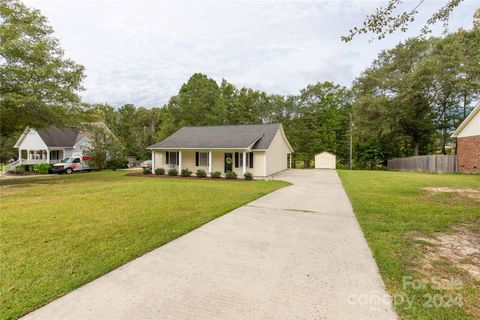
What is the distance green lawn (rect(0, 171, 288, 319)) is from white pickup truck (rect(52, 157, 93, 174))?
17480 mm

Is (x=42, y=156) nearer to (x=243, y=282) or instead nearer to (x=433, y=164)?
(x=243, y=282)

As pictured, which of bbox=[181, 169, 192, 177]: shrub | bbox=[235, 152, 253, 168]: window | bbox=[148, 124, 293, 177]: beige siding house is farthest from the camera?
bbox=[235, 152, 253, 168]: window

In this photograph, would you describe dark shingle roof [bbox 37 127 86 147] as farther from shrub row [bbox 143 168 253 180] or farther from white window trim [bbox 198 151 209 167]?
white window trim [bbox 198 151 209 167]

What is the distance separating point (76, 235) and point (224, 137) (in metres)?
16.0

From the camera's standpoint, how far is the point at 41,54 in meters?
13.2

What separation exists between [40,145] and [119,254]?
105ft

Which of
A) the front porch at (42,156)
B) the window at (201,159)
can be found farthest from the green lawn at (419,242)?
the front porch at (42,156)

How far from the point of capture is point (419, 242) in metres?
4.29

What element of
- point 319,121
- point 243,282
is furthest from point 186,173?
point 319,121

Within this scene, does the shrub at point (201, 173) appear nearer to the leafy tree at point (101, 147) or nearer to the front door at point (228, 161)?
the front door at point (228, 161)

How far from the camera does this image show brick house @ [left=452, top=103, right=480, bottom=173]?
17.3 m

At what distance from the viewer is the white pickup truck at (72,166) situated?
909 inches

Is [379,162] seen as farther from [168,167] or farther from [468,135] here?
[168,167]

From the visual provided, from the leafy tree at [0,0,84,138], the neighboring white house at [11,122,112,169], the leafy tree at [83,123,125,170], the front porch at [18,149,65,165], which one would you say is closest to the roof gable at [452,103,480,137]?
the leafy tree at [0,0,84,138]
